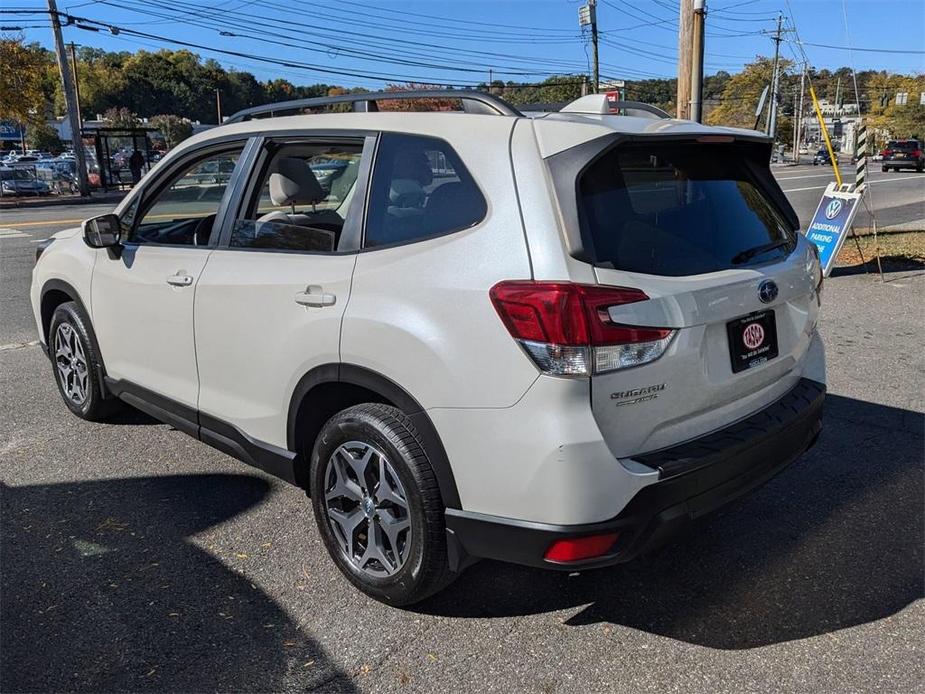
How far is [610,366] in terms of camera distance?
240 cm

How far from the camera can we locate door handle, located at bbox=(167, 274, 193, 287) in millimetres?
3641

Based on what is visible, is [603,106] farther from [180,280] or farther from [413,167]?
[180,280]

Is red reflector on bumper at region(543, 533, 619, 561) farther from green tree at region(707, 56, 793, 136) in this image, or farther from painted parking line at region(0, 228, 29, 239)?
green tree at region(707, 56, 793, 136)

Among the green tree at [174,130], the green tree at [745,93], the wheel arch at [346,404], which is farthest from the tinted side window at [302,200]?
the green tree at [745,93]

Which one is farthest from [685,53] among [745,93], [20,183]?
[745,93]

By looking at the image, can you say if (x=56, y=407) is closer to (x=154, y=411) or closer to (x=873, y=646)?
Result: (x=154, y=411)

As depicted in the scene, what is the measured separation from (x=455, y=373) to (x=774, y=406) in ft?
4.53

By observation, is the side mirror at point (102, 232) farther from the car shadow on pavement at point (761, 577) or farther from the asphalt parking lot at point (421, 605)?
the car shadow on pavement at point (761, 577)

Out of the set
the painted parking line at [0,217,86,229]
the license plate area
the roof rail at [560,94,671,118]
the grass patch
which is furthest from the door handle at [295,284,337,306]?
the painted parking line at [0,217,86,229]

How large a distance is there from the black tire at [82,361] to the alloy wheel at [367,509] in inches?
86.9

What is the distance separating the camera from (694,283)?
104 inches

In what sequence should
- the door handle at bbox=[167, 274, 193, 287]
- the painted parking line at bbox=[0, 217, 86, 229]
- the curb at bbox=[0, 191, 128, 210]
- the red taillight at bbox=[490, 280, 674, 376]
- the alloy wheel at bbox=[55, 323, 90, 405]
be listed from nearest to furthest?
the red taillight at bbox=[490, 280, 674, 376]
the door handle at bbox=[167, 274, 193, 287]
the alloy wheel at bbox=[55, 323, 90, 405]
the painted parking line at bbox=[0, 217, 86, 229]
the curb at bbox=[0, 191, 128, 210]

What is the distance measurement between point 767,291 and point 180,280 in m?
2.59

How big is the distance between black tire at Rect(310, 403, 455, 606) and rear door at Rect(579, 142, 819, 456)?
0.66 m
